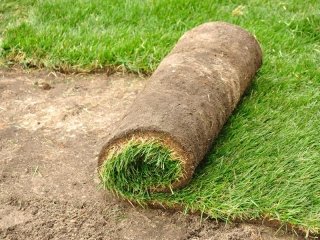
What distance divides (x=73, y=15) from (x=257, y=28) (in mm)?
1571

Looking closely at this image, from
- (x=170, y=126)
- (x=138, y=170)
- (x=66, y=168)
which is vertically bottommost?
(x=66, y=168)

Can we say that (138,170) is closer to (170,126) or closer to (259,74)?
(170,126)

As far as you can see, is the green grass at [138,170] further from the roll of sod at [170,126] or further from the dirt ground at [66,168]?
the dirt ground at [66,168]

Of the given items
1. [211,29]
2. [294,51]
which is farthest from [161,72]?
[294,51]

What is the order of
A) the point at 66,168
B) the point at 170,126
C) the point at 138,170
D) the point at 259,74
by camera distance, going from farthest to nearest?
the point at 259,74 < the point at 66,168 < the point at 138,170 < the point at 170,126

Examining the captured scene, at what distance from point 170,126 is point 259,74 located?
1537mm

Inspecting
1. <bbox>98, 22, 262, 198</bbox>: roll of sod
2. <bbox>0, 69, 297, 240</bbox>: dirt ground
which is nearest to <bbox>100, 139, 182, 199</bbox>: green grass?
<bbox>98, 22, 262, 198</bbox>: roll of sod

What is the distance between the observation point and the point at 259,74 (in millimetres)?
4375

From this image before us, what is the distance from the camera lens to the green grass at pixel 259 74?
3125mm

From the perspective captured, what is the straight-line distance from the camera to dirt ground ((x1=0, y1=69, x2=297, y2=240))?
3006 millimetres

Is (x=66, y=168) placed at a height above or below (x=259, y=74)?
below

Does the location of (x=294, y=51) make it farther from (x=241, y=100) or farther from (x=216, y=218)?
(x=216, y=218)

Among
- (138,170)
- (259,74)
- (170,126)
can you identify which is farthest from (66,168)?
(259,74)

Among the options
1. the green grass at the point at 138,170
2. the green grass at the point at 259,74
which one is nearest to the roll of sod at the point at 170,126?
the green grass at the point at 138,170
